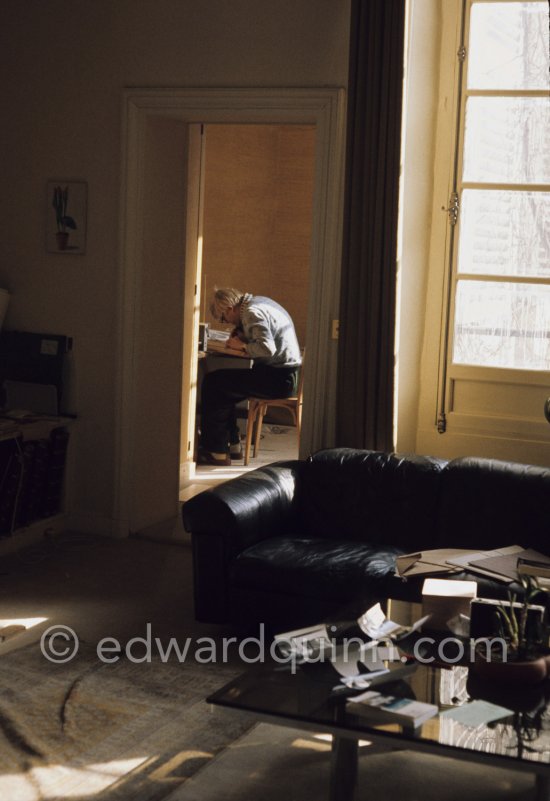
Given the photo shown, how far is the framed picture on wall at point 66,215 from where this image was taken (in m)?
6.00

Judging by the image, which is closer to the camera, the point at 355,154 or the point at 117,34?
the point at 355,154

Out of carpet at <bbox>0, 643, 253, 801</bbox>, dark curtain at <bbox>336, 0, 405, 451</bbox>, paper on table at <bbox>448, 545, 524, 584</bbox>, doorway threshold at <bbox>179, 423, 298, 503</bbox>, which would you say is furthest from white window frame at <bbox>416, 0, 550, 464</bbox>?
carpet at <bbox>0, 643, 253, 801</bbox>

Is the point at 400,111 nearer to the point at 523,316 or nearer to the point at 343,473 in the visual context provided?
the point at 523,316

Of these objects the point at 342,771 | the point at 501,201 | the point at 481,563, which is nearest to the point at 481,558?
the point at 481,563

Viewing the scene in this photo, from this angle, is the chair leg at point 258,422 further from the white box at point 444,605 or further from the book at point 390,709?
the book at point 390,709

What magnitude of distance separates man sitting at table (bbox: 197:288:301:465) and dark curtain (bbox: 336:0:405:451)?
2.06 meters

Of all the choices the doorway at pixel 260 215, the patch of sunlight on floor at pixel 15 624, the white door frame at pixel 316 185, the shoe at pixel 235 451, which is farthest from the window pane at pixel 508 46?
the doorway at pixel 260 215

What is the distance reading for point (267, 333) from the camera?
24.3 feet

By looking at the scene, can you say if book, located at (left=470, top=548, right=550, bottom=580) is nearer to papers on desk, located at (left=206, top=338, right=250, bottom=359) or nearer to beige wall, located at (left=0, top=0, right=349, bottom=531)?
beige wall, located at (left=0, top=0, right=349, bottom=531)

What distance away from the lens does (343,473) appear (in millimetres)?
5004

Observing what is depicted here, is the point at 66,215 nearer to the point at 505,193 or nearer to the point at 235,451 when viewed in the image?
the point at 505,193

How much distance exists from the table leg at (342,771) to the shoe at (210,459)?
16.4 ft

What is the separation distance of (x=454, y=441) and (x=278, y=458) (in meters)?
3.07

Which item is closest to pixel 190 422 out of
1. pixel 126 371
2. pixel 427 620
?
pixel 126 371
